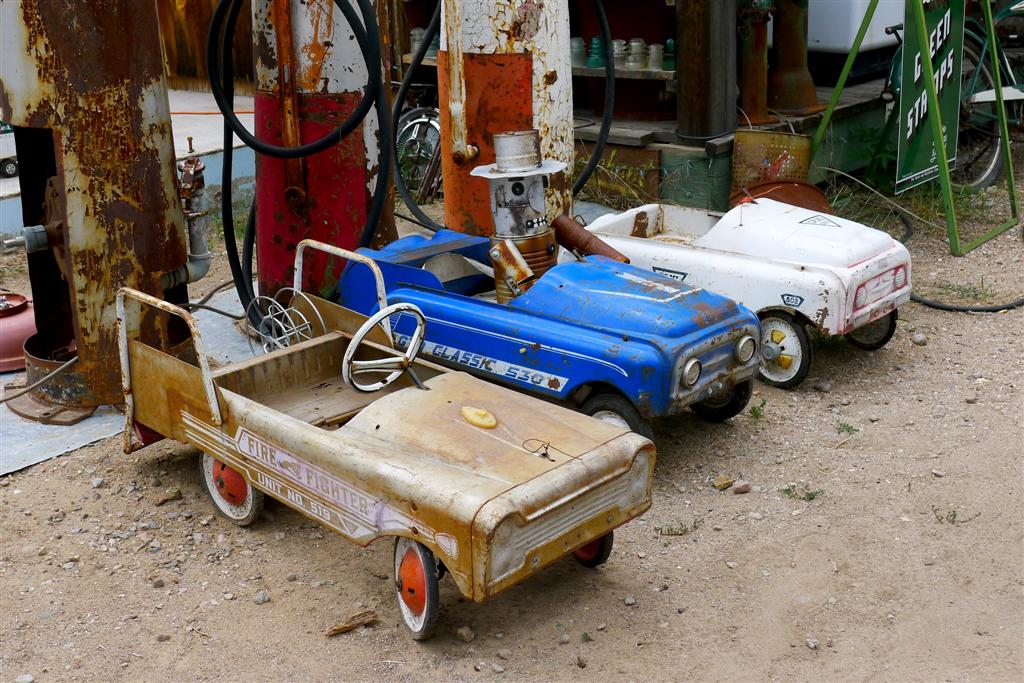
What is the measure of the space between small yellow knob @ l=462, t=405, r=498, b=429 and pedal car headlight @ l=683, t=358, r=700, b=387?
84cm

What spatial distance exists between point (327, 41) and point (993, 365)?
11.1 feet

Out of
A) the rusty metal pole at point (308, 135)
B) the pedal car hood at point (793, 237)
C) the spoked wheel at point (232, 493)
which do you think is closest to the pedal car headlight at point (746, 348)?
the pedal car hood at point (793, 237)

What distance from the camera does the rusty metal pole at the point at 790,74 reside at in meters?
7.79

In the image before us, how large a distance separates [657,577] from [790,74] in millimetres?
5067

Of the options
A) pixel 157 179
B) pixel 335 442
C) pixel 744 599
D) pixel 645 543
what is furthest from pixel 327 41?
pixel 744 599

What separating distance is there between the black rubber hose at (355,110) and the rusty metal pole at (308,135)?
6.5 inches

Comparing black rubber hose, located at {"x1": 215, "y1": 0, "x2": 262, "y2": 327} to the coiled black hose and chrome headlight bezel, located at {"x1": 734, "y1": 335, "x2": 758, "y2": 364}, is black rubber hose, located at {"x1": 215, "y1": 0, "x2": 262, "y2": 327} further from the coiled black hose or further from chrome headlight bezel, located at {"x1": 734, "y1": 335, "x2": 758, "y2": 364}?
chrome headlight bezel, located at {"x1": 734, "y1": 335, "x2": 758, "y2": 364}

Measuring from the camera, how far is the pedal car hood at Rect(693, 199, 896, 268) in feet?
16.5

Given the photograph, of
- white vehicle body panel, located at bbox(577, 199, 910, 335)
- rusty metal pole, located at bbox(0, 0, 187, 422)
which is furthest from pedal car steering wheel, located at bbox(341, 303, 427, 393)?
white vehicle body panel, located at bbox(577, 199, 910, 335)

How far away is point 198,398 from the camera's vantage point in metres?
3.92

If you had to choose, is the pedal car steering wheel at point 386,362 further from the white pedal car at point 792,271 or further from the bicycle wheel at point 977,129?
the bicycle wheel at point 977,129

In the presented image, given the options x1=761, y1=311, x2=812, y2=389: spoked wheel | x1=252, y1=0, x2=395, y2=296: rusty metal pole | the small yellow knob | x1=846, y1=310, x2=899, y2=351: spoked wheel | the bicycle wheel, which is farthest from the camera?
the bicycle wheel

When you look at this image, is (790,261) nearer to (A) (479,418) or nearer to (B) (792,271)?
(B) (792,271)

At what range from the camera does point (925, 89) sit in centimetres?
663
